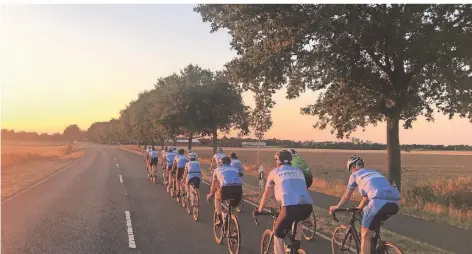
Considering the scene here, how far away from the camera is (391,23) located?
1230cm

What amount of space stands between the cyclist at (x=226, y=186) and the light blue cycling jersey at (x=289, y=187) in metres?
2.21

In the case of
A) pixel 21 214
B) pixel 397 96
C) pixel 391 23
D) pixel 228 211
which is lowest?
pixel 21 214

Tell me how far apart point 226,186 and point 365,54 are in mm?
9264

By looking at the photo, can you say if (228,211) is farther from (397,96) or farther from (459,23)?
(459,23)

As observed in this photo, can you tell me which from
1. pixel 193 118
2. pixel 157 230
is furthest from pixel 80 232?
pixel 193 118

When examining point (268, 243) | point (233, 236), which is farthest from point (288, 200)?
point (233, 236)

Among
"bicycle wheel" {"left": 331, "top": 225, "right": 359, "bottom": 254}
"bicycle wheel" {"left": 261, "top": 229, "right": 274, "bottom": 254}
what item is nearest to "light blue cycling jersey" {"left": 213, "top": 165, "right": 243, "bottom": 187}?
"bicycle wheel" {"left": 261, "top": 229, "right": 274, "bottom": 254}

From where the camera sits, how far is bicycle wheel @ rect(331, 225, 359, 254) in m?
6.05

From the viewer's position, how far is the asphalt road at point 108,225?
7.64 metres

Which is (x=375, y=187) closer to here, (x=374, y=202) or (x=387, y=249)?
(x=374, y=202)

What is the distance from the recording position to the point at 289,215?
524cm

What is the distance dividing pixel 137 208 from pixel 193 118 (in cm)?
2005

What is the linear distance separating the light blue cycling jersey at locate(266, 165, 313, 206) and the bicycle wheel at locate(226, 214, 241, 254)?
187 cm

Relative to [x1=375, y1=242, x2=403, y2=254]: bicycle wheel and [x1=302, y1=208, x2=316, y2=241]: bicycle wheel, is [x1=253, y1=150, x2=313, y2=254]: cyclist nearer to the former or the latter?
[x1=375, y1=242, x2=403, y2=254]: bicycle wheel
